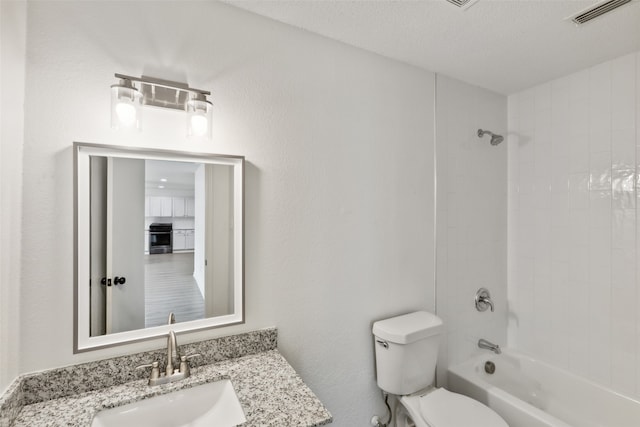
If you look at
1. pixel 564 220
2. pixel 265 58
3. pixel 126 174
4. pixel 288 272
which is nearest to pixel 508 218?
pixel 564 220

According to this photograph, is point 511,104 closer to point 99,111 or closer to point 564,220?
point 564,220

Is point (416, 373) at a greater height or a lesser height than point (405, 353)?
lesser

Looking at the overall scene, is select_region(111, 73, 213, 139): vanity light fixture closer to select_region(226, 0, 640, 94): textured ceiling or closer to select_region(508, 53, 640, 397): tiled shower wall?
select_region(226, 0, 640, 94): textured ceiling

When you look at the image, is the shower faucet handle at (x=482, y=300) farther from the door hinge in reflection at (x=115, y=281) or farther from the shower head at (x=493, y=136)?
the door hinge in reflection at (x=115, y=281)

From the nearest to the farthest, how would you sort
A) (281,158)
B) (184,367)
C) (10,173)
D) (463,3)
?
(10,173), (184,367), (463,3), (281,158)

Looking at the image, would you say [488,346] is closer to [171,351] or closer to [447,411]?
[447,411]

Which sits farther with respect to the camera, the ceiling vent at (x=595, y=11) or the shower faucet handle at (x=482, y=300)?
the shower faucet handle at (x=482, y=300)

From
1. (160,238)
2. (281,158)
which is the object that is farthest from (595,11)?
(160,238)

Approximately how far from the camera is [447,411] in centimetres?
157

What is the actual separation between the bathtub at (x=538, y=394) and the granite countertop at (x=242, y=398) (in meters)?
1.30

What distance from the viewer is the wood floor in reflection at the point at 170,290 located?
1.24m

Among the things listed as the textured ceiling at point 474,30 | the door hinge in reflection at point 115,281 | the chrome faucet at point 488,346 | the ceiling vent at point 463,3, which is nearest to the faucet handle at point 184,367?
the door hinge in reflection at point 115,281

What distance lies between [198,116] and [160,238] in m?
0.53

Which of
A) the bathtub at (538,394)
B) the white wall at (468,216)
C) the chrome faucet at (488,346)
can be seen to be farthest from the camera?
the chrome faucet at (488,346)
